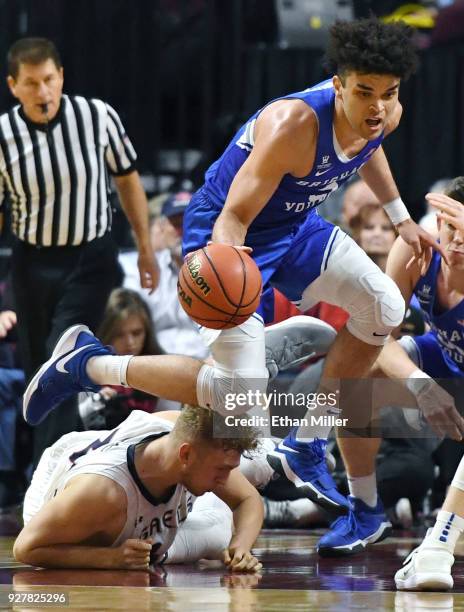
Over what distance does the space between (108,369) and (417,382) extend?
1.15m

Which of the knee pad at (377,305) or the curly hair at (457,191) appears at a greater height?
the curly hair at (457,191)

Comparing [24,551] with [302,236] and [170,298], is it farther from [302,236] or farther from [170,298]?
[170,298]

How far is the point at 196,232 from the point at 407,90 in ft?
11.9

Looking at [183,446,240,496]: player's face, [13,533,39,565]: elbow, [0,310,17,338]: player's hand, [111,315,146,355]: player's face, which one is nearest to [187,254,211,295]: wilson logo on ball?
[183,446,240,496]: player's face

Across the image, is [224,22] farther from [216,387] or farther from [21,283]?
[216,387]

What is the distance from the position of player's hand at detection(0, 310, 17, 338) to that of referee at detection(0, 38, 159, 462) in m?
0.15

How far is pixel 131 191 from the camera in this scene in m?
6.16

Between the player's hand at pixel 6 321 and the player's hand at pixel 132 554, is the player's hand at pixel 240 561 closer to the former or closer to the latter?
the player's hand at pixel 132 554

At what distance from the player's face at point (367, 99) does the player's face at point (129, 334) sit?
6.98 feet

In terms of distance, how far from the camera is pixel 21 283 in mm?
6070

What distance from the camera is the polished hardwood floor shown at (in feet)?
11.7

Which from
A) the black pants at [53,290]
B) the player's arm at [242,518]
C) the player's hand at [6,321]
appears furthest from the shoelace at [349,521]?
the player's hand at [6,321]

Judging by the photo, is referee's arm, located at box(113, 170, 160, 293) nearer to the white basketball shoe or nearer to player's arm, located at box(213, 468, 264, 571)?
player's arm, located at box(213, 468, 264, 571)

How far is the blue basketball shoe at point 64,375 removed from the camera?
4836 millimetres
